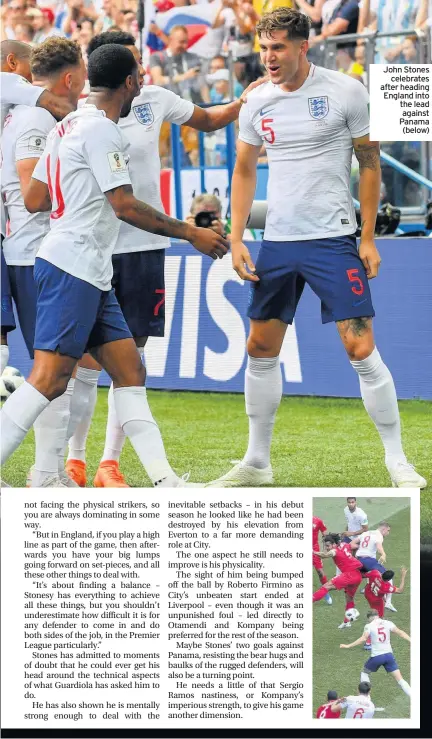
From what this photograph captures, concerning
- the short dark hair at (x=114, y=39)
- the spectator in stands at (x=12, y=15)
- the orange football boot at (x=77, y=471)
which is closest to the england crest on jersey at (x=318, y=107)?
the short dark hair at (x=114, y=39)

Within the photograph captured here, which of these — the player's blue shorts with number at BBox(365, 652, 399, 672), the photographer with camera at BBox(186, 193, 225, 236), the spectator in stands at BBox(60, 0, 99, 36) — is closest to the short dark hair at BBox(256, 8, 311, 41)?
the player's blue shorts with number at BBox(365, 652, 399, 672)

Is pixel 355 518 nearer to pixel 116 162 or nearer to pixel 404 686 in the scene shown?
pixel 404 686

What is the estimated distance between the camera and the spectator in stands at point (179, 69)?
9336 mm

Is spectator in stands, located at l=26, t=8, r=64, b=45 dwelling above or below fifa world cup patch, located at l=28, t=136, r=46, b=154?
above

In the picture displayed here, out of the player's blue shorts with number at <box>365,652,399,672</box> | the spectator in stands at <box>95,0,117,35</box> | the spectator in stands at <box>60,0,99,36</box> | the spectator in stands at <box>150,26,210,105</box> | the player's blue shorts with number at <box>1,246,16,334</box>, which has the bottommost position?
the player's blue shorts with number at <box>365,652,399,672</box>

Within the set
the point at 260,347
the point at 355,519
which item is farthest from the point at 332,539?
the point at 260,347

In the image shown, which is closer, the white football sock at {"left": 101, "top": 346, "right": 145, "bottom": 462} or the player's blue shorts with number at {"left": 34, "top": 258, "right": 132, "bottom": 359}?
the player's blue shorts with number at {"left": 34, "top": 258, "right": 132, "bottom": 359}

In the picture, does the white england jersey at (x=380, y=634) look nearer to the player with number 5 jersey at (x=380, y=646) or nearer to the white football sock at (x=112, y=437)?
the player with number 5 jersey at (x=380, y=646)

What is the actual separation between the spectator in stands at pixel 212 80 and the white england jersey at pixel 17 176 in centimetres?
448

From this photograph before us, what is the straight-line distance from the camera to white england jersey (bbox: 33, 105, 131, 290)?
392cm

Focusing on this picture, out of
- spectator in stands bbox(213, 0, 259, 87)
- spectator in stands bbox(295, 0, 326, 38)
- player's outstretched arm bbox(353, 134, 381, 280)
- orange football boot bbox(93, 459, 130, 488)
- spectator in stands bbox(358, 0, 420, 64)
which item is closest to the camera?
player's outstretched arm bbox(353, 134, 381, 280)

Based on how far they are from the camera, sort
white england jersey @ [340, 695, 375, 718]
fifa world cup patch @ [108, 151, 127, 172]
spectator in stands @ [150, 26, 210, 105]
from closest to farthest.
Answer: white england jersey @ [340, 695, 375, 718] → fifa world cup patch @ [108, 151, 127, 172] → spectator in stands @ [150, 26, 210, 105]

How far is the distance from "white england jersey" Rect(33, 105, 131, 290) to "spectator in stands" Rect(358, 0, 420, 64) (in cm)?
425

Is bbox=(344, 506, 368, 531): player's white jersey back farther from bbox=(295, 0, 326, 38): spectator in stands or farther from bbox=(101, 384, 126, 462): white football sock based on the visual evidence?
bbox=(295, 0, 326, 38): spectator in stands
